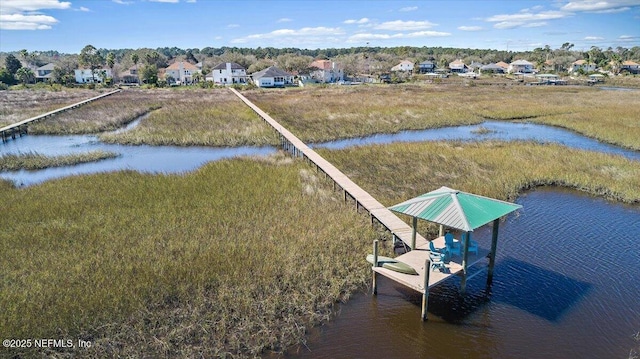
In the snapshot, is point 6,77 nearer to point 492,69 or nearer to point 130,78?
point 130,78

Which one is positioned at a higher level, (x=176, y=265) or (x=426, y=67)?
(x=426, y=67)

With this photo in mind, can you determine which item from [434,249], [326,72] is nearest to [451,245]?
[434,249]

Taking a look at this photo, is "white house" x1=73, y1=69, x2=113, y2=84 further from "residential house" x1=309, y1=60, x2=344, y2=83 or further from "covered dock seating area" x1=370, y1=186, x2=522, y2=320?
"covered dock seating area" x1=370, y1=186, x2=522, y2=320

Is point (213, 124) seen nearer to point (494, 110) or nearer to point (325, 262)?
point (325, 262)

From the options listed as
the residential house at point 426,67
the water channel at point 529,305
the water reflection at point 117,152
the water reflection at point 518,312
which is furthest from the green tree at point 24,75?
the residential house at point 426,67

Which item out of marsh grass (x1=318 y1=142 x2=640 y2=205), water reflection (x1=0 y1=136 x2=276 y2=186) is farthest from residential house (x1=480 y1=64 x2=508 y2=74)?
water reflection (x1=0 y1=136 x2=276 y2=186)

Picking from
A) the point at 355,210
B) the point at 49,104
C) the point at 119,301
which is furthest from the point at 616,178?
the point at 49,104
